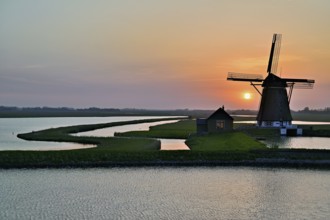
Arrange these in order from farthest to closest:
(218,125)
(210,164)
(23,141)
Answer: (218,125)
(23,141)
(210,164)

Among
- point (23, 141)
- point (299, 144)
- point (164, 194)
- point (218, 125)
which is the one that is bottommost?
point (164, 194)

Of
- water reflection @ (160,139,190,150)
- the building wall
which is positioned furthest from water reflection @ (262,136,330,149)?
the building wall

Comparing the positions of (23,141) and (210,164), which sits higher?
(23,141)

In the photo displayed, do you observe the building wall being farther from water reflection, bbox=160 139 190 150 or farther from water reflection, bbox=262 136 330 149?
water reflection, bbox=160 139 190 150

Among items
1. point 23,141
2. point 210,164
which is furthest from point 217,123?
point 210,164

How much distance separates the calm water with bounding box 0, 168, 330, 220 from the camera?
1698 cm

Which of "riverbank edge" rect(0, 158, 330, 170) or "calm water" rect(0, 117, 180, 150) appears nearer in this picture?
"riverbank edge" rect(0, 158, 330, 170)

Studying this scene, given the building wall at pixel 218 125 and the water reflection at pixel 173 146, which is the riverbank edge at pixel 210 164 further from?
the building wall at pixel 218 125

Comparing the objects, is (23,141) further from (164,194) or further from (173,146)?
(164,194)

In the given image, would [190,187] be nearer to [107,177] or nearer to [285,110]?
[107,177]

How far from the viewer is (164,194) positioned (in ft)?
66.6

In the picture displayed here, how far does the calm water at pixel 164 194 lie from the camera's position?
17.0m

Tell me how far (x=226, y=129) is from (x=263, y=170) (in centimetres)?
2877

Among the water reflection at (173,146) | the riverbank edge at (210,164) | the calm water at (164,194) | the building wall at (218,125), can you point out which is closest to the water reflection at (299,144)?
the water reflection at (173,146)
